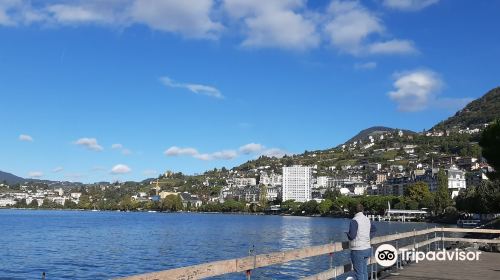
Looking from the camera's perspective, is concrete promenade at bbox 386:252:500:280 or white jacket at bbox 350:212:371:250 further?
concrete promenade at bbox 386:252:500:280

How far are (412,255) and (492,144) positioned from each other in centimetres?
3506

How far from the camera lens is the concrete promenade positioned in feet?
45.5

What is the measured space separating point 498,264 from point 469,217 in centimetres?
14422

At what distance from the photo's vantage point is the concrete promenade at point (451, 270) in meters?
13.9

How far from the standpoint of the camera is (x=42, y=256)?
152 feet

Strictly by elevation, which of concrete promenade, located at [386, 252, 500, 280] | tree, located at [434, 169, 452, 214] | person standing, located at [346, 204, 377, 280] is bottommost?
concrete promenade, located at [386, 252, 500, 280]

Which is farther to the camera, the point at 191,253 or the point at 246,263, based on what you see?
the point at 191,253

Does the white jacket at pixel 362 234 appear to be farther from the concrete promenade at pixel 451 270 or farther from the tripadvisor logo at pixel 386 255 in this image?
the tripadvisor logo at pixel 386 255

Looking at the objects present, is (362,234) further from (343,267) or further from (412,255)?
(412,255)

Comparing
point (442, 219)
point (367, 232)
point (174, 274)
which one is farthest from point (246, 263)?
point (442, 219)

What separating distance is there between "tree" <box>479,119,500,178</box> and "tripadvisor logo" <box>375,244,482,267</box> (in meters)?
30.4

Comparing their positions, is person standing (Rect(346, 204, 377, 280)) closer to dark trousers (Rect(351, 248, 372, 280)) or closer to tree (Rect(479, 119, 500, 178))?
dark trousers (Rect(351, 248, 372, 280))

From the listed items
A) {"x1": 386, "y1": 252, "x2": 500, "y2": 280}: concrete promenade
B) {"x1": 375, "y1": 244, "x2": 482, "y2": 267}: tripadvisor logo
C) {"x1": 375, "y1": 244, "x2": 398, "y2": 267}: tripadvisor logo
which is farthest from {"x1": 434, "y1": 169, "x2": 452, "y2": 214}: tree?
{"x1": 375, "y1": 244, "x2": 398, "y2": 267}: tripadvisor logo

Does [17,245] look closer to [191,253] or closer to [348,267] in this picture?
[191,253]
